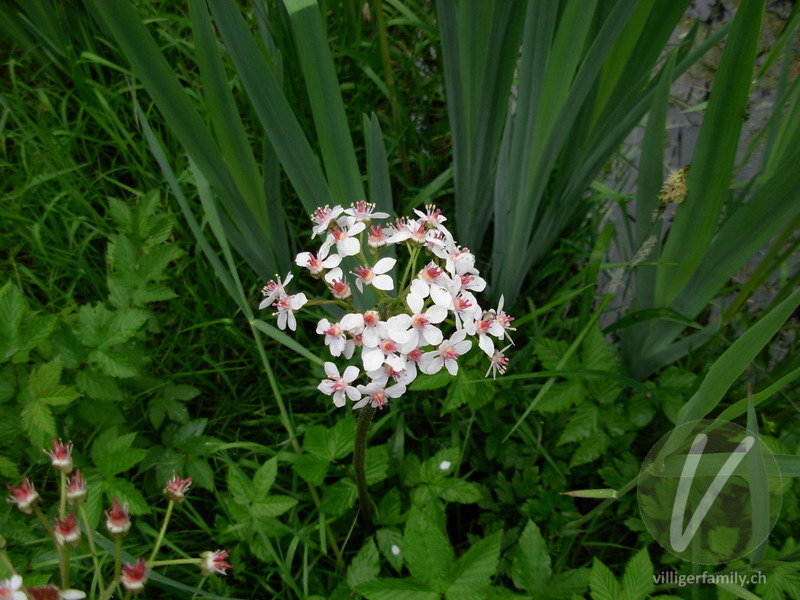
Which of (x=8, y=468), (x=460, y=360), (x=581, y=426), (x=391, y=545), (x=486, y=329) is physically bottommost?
(x=391, y=545)

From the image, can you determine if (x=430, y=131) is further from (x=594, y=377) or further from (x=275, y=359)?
(x=594, y=377)

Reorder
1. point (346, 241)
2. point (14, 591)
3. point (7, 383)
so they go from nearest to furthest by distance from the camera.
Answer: point (14, 591)
point (346, 241)
point (7, 383)

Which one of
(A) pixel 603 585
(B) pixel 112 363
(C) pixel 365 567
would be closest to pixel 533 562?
(A) pixel 603 585

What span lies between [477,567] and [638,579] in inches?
11.9

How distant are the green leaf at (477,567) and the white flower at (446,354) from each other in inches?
14.3

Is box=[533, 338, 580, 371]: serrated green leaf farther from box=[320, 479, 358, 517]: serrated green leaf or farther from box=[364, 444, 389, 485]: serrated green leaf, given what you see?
box=[320, 479, 358, 517]: serrated green leaf

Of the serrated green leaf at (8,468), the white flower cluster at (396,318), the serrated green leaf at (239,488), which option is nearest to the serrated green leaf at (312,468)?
the serrated green leaf at (239,488)

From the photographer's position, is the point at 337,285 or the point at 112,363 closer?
the point at 337,285

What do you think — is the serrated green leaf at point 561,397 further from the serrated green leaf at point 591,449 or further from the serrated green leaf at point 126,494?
the serrated green leaf at point 126,494

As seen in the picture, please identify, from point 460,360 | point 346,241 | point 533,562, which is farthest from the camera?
point 460,360

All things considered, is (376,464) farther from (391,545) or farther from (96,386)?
(96,386)

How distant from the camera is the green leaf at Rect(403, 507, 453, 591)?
1030 millimetres

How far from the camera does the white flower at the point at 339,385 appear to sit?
90 centimetres

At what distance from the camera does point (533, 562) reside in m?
1.15
